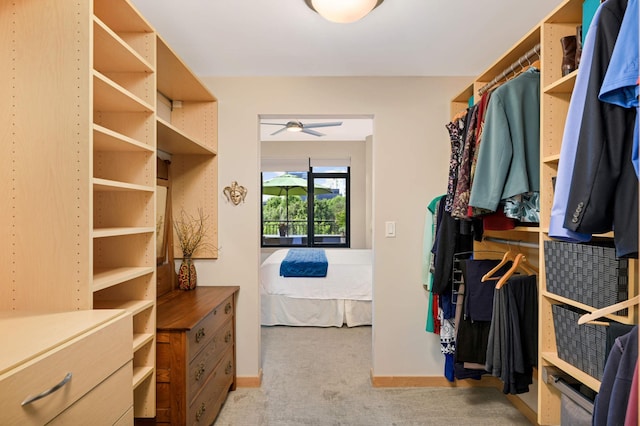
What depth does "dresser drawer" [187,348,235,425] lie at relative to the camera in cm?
176

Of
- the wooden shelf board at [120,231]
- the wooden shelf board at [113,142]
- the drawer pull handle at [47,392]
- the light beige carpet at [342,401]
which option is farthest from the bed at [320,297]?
the drawer pull handle at [47,392]

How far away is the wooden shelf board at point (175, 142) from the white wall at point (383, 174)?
0.24 meters

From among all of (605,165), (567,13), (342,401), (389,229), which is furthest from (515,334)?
(567,13)

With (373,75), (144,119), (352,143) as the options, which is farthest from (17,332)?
(352,143)

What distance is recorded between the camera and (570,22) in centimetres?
139

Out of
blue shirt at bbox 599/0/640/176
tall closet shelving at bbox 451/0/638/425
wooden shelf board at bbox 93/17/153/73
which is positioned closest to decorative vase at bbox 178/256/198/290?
wooden shelf board at bbox 93/17/153/73

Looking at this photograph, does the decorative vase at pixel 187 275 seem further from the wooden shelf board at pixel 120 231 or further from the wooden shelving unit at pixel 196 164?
the wooden shelf board at pixel 120 231

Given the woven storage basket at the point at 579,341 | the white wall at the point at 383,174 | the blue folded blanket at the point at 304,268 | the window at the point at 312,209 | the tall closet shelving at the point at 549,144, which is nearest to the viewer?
the woven storage basket at the point at 579,341

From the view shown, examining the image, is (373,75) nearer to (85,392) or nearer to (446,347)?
(446,347)

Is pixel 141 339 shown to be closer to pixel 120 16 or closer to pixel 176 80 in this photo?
pixel 120 16

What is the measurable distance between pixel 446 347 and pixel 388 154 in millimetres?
1428

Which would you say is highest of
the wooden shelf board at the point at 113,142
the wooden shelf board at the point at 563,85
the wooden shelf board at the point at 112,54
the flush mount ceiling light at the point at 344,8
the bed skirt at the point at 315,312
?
the flush mount ceiling light at the point at 344,8

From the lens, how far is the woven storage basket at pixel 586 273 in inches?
43.7

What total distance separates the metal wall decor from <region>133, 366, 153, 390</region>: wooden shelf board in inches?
52.8
